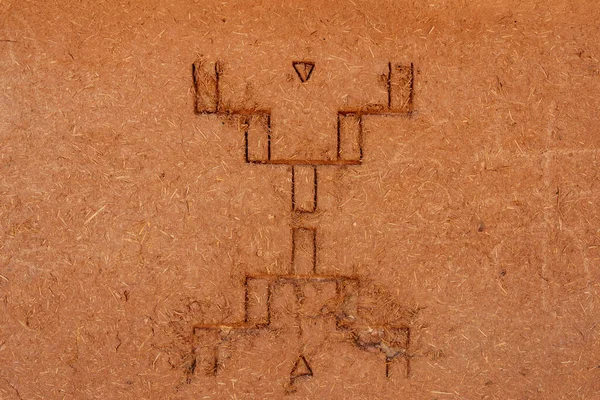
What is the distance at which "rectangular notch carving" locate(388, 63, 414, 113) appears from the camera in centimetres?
301

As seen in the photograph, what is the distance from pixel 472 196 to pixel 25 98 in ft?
8.73

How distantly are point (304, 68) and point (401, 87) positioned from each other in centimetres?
58

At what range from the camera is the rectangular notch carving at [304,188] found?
301 centimetres

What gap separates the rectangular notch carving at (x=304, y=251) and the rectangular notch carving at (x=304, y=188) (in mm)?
136

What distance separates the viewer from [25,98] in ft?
9.78

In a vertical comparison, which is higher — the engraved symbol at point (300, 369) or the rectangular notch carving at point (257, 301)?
the rectangular notch carving at point (257, 301)

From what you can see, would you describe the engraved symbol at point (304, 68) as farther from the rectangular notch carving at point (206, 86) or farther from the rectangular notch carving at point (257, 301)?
the rectangular notch carving at point (257, 301)

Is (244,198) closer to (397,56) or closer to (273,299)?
(273,299)

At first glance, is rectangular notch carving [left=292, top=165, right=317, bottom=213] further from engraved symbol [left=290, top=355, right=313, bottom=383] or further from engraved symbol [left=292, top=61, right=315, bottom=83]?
engraved symbol [left=290, top=355, right=313, bottom=383]

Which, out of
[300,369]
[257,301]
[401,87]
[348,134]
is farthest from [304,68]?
[300,369]

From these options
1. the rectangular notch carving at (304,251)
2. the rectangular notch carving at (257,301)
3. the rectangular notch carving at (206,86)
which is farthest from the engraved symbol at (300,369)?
the rectangular notch carving at (206,86)

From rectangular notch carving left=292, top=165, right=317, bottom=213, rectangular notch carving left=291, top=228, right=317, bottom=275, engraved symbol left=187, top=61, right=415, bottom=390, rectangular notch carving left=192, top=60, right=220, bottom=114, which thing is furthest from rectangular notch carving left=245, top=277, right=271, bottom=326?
rectangular notch carving left=192, top=60, right=220, bottom=114

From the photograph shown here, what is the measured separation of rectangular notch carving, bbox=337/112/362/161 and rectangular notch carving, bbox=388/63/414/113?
22 cm

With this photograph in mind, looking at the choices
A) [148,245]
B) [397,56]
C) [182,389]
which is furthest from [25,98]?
[397,56]
